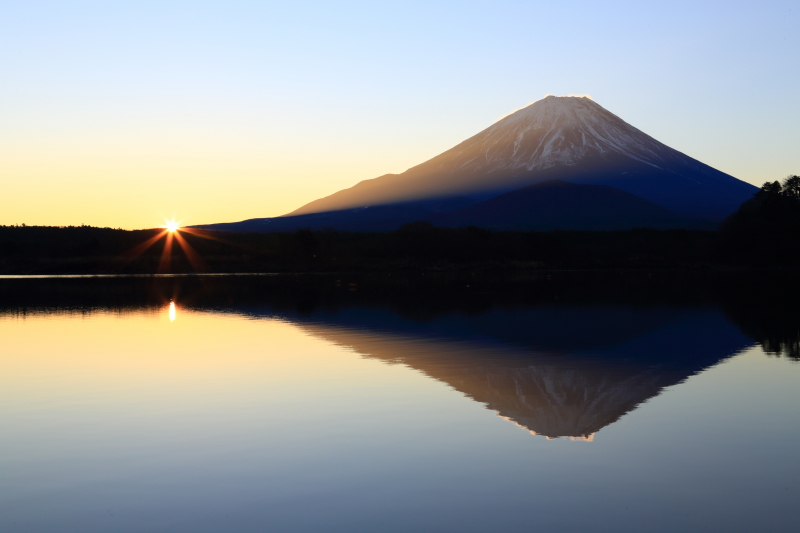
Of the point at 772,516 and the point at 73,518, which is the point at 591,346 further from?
the point at 73,518

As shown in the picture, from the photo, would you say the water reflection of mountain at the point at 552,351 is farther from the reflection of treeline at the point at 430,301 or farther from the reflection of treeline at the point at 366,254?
the reflection of treeline at the point at 366,254

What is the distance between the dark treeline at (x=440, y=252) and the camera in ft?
302

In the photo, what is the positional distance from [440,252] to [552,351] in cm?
7994

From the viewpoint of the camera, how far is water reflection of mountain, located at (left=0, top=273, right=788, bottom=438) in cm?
1391

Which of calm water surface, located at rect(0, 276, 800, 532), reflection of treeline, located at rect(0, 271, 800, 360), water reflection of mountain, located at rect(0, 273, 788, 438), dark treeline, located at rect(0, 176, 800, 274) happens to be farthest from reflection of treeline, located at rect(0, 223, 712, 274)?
calm water surface, located at rect(0, 276, 800, 532)

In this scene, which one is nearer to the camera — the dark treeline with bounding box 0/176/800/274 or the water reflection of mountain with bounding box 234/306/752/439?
the water reflection of mountain with bounding box 234/306/752/439

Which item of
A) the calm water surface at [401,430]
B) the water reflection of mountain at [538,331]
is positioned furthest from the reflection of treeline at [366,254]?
the calm water surface at [401,430]

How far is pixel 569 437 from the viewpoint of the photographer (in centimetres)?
1086

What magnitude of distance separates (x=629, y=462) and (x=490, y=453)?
67.7 inches

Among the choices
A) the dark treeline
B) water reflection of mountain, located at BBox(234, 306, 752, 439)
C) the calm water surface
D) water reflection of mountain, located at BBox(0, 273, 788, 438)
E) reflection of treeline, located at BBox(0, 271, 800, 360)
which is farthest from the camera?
the dark treeline

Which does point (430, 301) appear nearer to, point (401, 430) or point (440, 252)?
point (401, 430)

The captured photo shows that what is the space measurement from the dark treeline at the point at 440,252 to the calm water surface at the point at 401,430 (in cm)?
6981

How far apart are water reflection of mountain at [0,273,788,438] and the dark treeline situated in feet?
151

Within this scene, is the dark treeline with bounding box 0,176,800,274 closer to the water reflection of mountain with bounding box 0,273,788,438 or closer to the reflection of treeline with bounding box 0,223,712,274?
the reflection of treeline with bounding box 0,223,712,274
